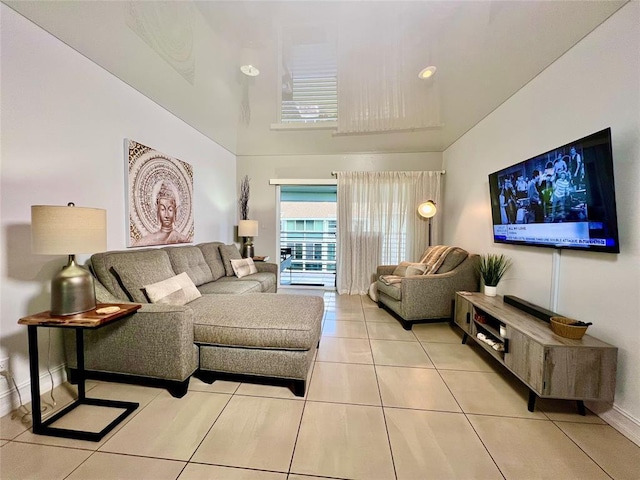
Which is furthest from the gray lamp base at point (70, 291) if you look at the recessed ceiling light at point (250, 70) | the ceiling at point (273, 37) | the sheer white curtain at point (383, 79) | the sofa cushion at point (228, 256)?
the sheer white curtain at point (383, 79)

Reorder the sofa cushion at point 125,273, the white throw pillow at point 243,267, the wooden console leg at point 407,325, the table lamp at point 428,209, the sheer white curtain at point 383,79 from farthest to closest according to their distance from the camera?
the table lamp at point 428,209 < the white throw pillow at point 243,267 < the wooden console leg at point 407,325 < the sheer white curtain at point 383,79 < the sofa cushion at point 125,273

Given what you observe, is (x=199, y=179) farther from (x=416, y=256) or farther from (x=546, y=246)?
(x=546, y=246)

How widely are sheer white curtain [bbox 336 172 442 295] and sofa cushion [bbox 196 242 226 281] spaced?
195 cm

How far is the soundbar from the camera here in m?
1.86

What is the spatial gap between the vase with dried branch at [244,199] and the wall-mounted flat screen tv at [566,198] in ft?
12.5

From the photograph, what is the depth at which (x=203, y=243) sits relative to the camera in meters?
3.68

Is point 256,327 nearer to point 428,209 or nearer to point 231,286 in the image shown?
point 231,286

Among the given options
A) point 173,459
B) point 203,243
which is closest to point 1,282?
point 173,459

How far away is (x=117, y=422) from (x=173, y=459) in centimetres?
49

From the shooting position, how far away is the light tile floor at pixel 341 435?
1.22m

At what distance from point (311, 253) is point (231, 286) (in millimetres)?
3674

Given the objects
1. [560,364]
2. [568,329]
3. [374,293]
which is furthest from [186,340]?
[374,293]

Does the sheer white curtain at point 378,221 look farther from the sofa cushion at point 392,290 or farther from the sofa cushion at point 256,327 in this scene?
the sofa cushion at point 256,327

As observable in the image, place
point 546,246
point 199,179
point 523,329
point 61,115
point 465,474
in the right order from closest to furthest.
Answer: point 465,474
point 523,329
point 61,115
point 546,246
point 199,179
